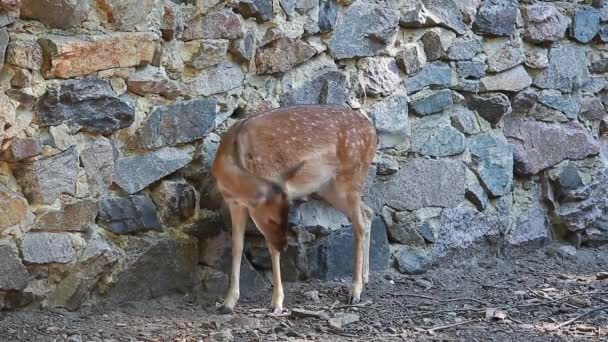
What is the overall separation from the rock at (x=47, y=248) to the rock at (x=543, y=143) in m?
2.98

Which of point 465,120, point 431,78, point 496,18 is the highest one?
point 496,18

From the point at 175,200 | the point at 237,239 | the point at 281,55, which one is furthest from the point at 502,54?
the point at 175,200

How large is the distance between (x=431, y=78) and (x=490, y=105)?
486mm

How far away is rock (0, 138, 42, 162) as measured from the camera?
193 inches

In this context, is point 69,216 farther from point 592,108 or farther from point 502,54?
point 592,108

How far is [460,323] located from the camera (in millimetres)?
5297

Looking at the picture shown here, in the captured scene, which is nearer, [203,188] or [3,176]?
[3,176]

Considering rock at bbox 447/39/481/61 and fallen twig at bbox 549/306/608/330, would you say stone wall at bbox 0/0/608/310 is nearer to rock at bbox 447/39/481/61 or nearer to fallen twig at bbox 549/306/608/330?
rock at bbox 447/39/481/61

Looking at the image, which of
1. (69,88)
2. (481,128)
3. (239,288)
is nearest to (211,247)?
(239,288)

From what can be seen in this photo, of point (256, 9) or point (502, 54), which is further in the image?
point (502, 54)

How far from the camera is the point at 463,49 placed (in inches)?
258

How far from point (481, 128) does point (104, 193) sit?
253 cm

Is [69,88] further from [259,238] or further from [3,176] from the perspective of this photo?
[259,238]

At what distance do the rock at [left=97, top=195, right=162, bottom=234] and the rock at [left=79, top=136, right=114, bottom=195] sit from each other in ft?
0.27
